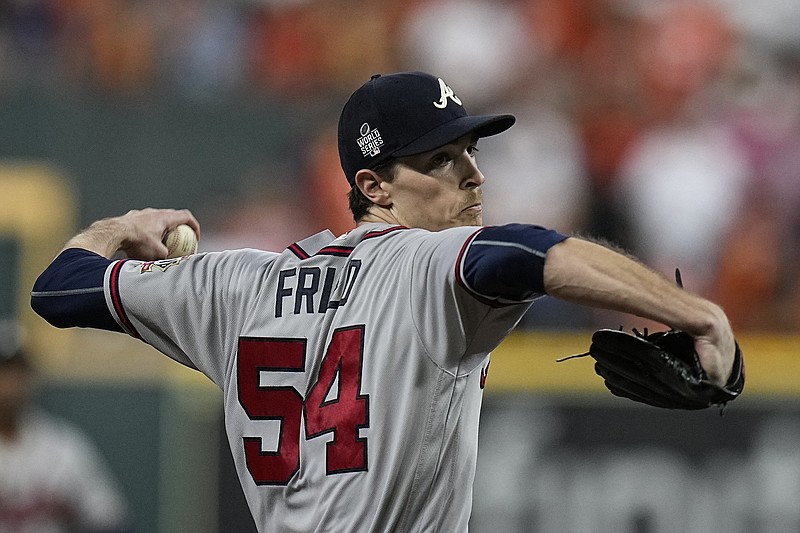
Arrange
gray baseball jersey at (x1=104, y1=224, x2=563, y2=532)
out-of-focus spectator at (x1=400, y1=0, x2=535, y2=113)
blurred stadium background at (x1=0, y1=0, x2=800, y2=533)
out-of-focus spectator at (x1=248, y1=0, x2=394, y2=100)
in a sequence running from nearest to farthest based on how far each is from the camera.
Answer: gray baseball jersey at (x1=104, y1=224, x2=563, y2=532) < blurred stadium background at (x1=0, y1=0, x2=800, y2=533) < out-of-focus spectator at (x1=400, y1=0, x2=535, y2=113) < out-of-focus spectator at (x1=248, y1=0, x2=394, y2=100)

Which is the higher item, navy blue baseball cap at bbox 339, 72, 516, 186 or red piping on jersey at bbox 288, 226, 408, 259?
navy blue baseball cap at bbox 339, 72, 516, 186

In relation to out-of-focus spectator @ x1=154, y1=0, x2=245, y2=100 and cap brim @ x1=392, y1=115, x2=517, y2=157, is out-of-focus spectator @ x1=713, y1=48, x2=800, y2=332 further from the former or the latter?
cap brim @ x1=392, y1=115, x2=517, y2=157

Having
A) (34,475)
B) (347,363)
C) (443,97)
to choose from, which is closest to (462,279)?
(347,363)

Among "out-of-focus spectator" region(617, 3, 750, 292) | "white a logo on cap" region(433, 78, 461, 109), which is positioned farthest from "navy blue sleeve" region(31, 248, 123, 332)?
"out-of-focus spectator" region(617, 3, 750, 292)

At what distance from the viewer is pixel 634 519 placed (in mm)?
6219

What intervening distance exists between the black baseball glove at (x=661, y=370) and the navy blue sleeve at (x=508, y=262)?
9.8 inches

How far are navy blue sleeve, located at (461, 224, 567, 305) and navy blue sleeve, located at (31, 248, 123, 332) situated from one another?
1043mm

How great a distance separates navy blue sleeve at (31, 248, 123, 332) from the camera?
3107 millimetres

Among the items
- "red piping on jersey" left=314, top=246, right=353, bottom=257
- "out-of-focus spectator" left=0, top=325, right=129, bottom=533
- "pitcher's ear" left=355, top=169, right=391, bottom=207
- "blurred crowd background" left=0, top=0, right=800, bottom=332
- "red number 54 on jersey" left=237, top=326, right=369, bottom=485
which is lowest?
"out-of-focus spectator" left=0, top=325, right=129, bottom=533

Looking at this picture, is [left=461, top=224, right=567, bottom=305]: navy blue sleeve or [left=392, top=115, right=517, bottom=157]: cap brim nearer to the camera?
[left=461, top=224, right=567, bottom=305]: navy blue sleeve

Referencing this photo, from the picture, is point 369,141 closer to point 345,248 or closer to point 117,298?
point 345,248

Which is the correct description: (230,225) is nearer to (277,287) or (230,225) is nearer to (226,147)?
(226,147)

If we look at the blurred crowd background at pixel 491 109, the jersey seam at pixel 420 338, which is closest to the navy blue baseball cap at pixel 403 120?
the jersey seam at pixel 420 338

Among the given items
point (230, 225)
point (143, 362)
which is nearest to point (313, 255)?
point (143, 362)
